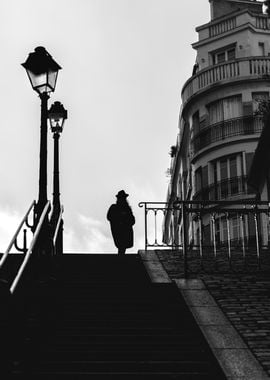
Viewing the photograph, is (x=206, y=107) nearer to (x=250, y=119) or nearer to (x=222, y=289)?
(x=250, y=119)

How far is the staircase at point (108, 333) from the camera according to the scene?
1052 centimetres

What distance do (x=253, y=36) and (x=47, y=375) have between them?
4254 cm

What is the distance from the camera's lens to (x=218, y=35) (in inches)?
2020

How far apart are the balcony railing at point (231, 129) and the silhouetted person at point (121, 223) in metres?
25.9

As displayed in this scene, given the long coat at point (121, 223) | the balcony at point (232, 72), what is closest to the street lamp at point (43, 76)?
the long coat at point (121, 223)

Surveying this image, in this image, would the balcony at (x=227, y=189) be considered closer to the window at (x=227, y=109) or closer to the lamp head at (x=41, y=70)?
the window at (x=227, y=109)

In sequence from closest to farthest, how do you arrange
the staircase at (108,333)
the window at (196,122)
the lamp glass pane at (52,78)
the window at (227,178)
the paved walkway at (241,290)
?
1. the staircase at (108,333)
2. the paved walkway at (241,290)
3. the lamp glass pane at (52,78)
4. the window at (227,178)
5. the window at (196,122)

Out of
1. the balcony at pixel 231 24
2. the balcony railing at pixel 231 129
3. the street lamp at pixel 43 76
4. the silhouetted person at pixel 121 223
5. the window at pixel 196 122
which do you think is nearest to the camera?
the street lamp at pixel 43 76

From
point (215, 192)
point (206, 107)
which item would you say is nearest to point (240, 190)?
point (215, 192)

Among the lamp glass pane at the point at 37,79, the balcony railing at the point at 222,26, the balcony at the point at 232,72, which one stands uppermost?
the balcony railing at the point at 222,26

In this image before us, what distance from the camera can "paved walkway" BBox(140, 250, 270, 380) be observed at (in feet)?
40.1

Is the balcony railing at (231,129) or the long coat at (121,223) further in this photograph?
the balcony railing at (231,129)

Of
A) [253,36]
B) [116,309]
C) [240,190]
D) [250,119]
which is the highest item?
[253,36]

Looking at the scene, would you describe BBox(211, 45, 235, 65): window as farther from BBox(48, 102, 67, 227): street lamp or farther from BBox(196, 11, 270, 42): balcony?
BBox(48, 102, 67, 227): street lamp
